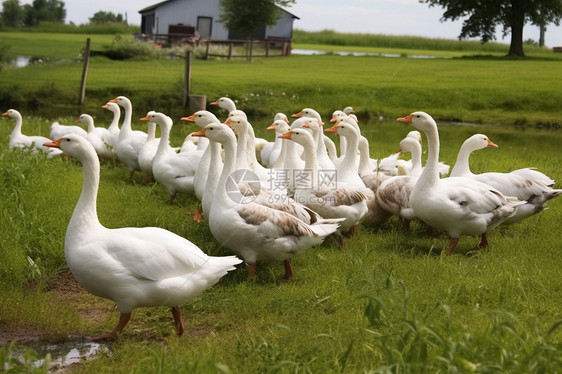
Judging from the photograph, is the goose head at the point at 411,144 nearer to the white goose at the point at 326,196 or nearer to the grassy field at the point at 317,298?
the grassy field at the point at 317,298

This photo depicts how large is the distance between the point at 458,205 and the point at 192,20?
40948mm

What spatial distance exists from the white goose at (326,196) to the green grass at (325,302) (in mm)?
360

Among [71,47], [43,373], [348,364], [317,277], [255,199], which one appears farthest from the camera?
[71,47]

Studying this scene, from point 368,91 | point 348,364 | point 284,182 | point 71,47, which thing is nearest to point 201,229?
point 284,182

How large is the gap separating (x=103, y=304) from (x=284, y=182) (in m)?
3.11

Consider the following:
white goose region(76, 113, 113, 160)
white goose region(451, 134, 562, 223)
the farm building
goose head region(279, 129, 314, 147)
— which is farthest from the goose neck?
the farm building

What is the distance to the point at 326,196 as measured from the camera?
822cm

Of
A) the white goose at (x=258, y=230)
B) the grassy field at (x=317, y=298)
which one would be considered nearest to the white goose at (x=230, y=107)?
the grassy field at (x=317, y=298)

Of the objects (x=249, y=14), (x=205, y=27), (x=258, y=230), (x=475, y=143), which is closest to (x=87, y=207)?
(x=258, y=230)

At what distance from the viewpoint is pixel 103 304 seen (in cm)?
659

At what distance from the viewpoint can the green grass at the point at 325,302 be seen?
13.8 ft

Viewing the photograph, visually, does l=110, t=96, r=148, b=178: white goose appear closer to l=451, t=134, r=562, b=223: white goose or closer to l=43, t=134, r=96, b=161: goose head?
l=451, t=134, r=562, b=223: white goose

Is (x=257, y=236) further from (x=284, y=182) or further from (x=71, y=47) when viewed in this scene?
(x=71, y=47)

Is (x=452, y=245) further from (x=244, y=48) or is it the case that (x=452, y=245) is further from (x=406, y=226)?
(x=244, y=48)
